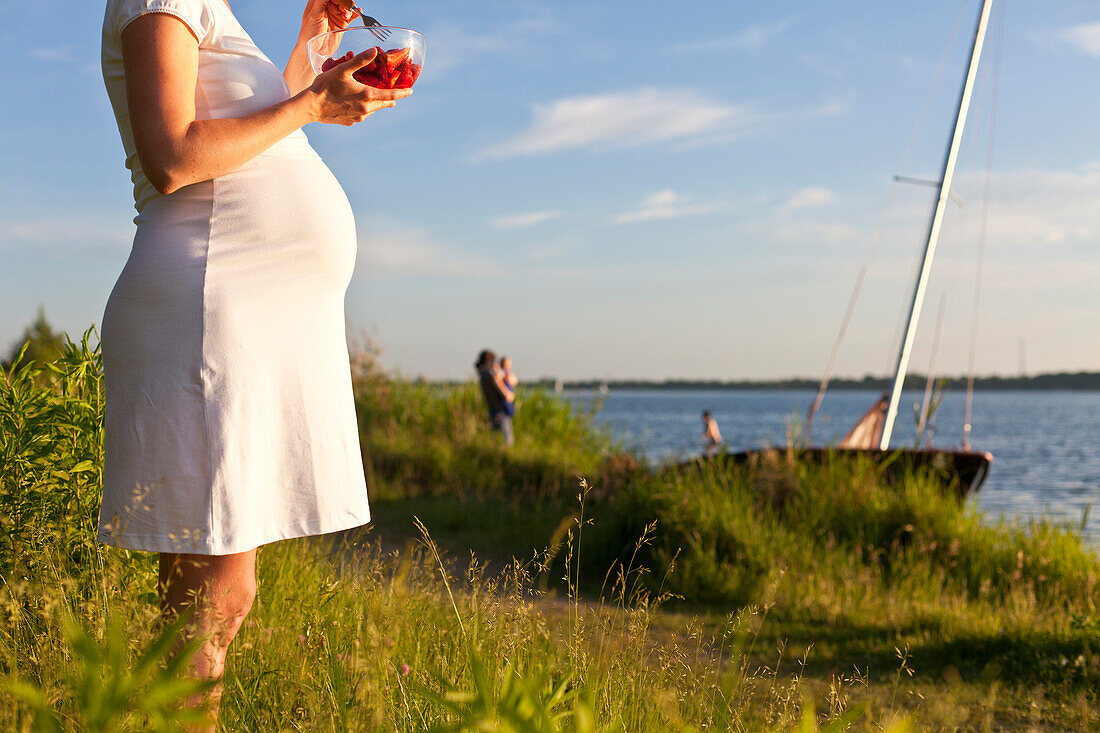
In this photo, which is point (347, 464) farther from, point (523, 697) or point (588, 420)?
point (588, 420)

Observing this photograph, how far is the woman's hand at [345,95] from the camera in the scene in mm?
1676

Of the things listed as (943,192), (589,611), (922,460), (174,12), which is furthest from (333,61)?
(943,192)

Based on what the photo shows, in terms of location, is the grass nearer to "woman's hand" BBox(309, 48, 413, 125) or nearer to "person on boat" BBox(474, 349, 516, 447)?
"woman's hand" BBox(309, 48, 413, 125)

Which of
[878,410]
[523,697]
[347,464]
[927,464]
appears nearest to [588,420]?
[878,410]

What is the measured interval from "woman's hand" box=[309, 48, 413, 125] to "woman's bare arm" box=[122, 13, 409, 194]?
0.27 ft

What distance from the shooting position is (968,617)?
4605 millimetres

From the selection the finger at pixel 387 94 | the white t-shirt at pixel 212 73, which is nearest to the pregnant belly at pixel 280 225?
the white t-shirt at pixel 212 73

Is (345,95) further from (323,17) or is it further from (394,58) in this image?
(323,17)

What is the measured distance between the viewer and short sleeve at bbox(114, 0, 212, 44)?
1.56 meters

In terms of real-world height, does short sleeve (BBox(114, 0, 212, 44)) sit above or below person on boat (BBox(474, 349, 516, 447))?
above

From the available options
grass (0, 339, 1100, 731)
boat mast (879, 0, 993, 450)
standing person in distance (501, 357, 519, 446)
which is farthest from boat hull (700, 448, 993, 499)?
standing person in distance (501, 357, 519, 446)

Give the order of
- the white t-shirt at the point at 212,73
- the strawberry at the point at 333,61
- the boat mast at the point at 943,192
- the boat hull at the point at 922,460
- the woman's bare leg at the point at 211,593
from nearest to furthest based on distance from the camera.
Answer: the woman's bare leg at the point at 211,593
the white t-shirt at the point at 212,73
the strawberry at the point at 333,61
the boat hull at the point at 922,460
the boat mast at the point at 943,192

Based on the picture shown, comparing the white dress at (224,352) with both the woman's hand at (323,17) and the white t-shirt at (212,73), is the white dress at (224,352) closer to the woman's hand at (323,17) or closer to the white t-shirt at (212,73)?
the white t-shirt at (212,73)

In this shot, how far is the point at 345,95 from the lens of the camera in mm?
1697
